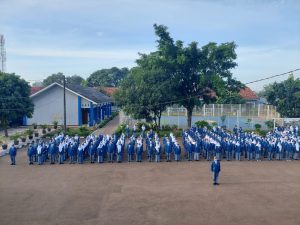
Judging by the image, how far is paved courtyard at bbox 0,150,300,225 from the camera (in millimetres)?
10664

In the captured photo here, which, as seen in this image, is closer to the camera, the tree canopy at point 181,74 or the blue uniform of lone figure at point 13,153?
the blue uniform of lone figure at point 13,153

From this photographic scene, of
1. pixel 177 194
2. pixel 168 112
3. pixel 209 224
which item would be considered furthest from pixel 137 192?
pixel 168 112

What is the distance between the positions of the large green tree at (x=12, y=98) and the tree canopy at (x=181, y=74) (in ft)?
26.6

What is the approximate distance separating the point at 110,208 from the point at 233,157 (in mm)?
10571

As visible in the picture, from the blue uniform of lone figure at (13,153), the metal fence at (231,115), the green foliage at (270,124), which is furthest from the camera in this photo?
the metal fence at (231,115)

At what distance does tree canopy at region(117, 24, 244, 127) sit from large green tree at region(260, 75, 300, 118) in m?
8.76

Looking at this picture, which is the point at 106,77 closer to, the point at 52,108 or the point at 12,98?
the point at 52,108

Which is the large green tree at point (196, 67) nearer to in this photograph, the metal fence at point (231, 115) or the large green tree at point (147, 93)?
the large green tree at point (147, 93)

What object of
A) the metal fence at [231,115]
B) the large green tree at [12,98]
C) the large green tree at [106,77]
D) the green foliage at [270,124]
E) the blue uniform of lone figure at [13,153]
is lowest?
the blue uniform of lone figure at [13,153]

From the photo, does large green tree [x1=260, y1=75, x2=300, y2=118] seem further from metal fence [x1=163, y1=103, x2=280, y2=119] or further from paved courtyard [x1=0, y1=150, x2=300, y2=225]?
paved courtyard [x1=0, y1=150, x2=300, y2=225]

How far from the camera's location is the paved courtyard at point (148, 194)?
10664mm

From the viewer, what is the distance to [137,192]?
13203mm

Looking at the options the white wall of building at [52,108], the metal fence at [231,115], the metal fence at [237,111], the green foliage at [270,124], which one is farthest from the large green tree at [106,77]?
the green foliage at [270,124]

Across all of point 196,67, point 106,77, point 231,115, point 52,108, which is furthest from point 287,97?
point 106,77
